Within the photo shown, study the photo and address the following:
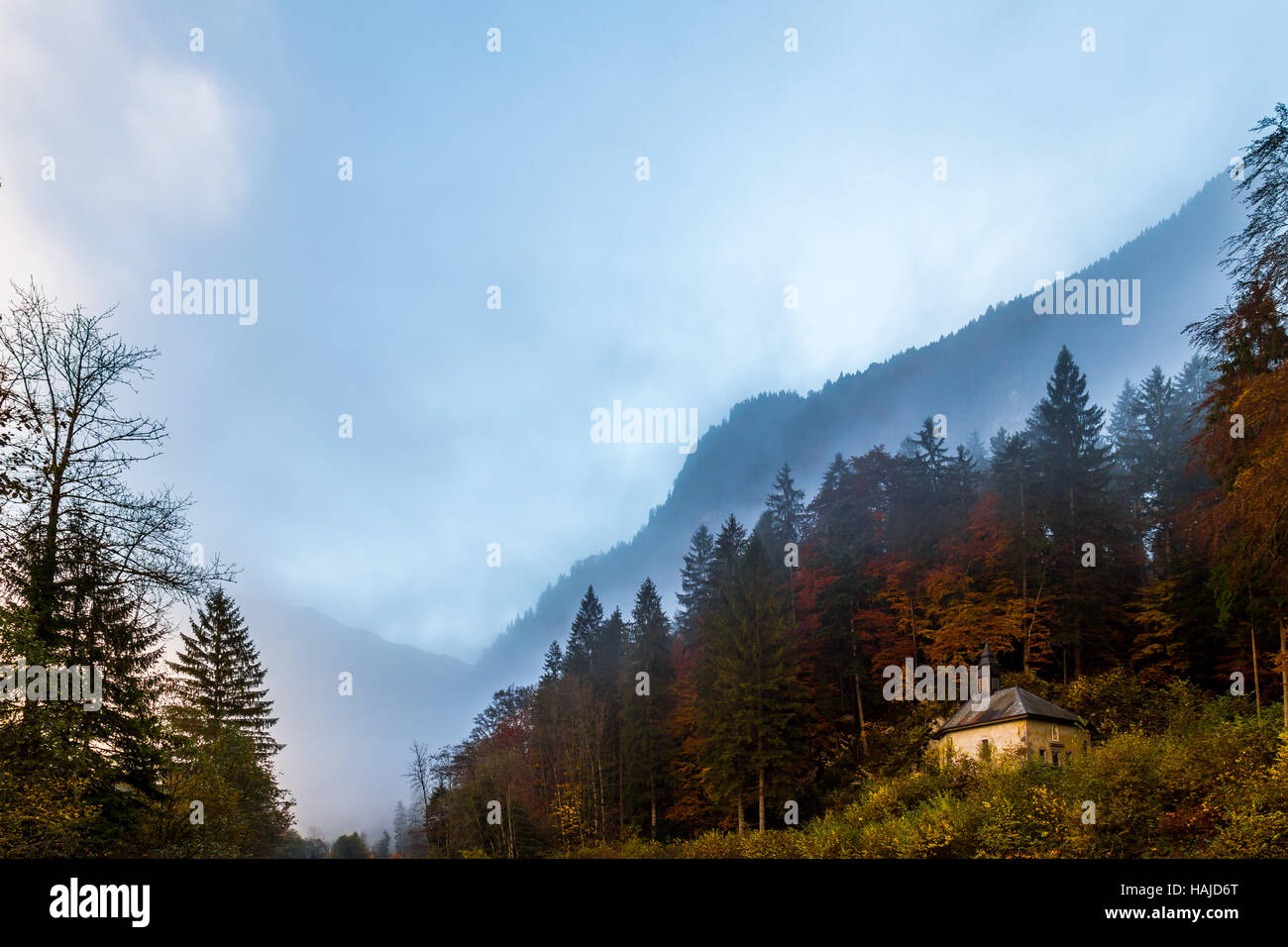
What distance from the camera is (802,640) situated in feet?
137

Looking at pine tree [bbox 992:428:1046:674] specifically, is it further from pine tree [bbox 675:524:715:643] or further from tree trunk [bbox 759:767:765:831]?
pine tree [bbox 675:524:715:643]

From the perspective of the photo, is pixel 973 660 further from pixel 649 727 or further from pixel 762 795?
pixel 649 727

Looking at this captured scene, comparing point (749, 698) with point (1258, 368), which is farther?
point (749, 698)

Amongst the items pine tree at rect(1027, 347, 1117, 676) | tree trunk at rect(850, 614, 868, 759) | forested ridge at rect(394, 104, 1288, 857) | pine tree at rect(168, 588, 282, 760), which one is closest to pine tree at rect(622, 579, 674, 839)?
forested ridge at rect(394, 104, 1288, 857)

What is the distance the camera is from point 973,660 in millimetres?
37750

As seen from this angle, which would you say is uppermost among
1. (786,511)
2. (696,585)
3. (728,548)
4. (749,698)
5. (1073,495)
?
(786,511)

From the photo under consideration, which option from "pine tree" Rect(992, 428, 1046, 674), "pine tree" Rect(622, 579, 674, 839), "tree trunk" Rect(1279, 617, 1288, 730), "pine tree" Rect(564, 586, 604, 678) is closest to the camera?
"tree trunk" Rect(1279, 617, 1288, 730)

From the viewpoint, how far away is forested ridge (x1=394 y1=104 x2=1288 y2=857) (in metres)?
16.5

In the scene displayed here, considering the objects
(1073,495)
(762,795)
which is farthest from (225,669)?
(1073,495)

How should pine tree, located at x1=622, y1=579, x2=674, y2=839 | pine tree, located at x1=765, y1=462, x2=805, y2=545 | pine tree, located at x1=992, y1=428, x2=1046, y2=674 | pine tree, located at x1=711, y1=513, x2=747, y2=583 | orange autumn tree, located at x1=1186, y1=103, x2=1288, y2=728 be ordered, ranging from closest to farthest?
orange autumn tree, located at x1=1186, y1=103, x2=1288, y2=728
pine tree, located at x1=992, y1=428, x2=1046, y2=674
pine tree, located at x1=622, y1=579, x2=674, y2=839
pine tree, located at x1=711, y1=513, x2=747, y2=583
pine tree, located at x1=765, y1=462, x2=805, y2=545

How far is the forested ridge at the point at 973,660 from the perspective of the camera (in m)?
16.5

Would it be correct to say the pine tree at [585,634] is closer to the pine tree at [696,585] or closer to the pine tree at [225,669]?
the pine tree at [696,585]
